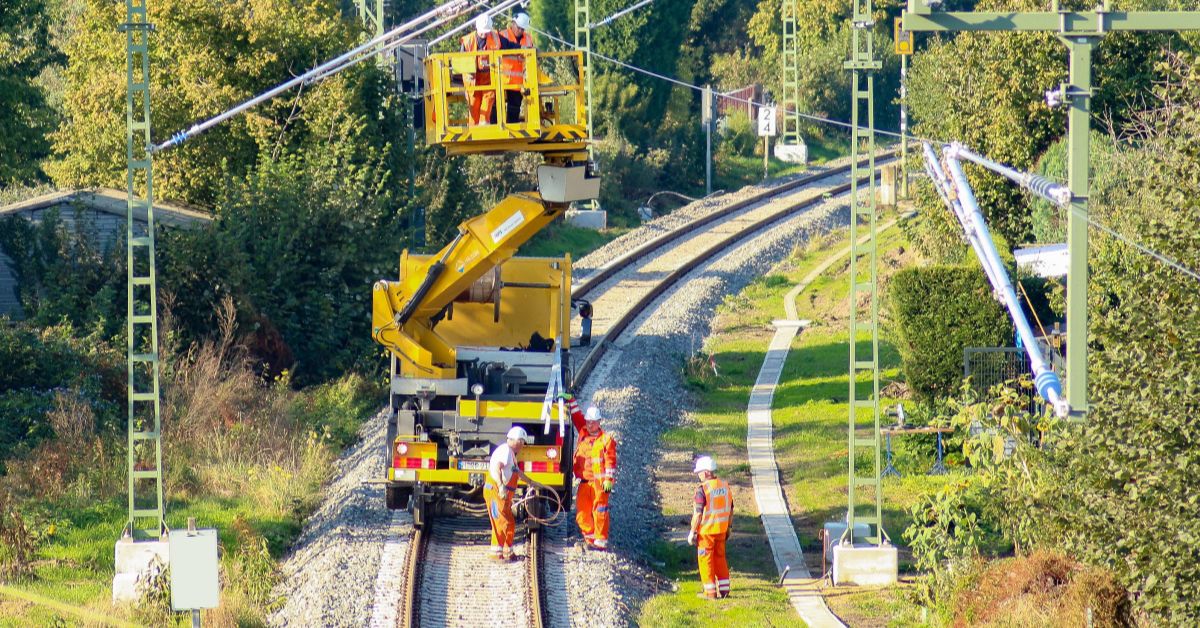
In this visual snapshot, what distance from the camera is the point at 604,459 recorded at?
653 inches

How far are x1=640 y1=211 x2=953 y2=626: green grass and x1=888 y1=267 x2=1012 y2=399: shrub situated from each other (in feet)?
4.88

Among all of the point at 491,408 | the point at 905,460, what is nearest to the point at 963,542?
the point at 491,408

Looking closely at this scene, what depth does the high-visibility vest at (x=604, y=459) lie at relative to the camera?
54.3 feet

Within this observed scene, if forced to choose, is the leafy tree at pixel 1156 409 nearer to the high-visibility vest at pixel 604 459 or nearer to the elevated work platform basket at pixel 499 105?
the high-visibility vest at pixel 604 459

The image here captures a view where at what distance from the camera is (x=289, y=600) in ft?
49.2

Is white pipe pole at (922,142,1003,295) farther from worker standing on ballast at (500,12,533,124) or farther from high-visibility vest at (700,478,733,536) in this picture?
worker standing on ballast at (500,12,533,124)

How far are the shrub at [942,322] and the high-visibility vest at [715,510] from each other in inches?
337

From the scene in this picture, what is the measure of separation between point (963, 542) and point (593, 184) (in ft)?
17.8

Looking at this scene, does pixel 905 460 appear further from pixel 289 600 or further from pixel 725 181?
pixel 725 181

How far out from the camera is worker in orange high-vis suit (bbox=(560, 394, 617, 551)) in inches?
653

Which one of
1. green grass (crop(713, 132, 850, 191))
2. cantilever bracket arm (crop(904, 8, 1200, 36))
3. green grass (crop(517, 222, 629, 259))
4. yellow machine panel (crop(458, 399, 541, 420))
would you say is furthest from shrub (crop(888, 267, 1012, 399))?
green grass (crop(713, 132, 850, 191))

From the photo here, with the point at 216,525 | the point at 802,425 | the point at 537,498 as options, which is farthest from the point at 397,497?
the point at 802,425

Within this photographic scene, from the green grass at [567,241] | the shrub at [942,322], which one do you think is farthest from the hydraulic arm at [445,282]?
the green grass at [567,241]

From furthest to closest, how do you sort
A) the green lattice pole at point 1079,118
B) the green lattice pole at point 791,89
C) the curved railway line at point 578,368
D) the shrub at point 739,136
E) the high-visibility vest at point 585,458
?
the shrub at point 739,136
the green lattice pole at point 791,89
the high-visibility vest at point 585,458
the curved railway line at point 578,368
the green lattice pole at point 1079,118
